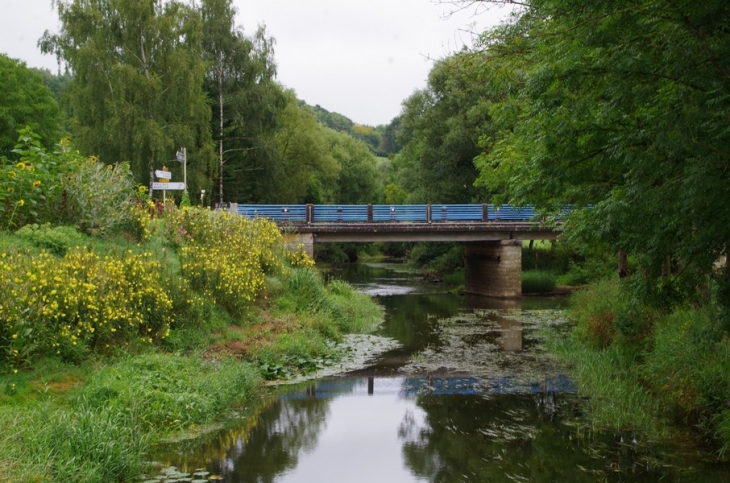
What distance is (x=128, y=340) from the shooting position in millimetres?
10844

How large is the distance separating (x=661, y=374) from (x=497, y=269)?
20684mm

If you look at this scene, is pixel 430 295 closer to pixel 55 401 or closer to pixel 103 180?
pixel 103 180

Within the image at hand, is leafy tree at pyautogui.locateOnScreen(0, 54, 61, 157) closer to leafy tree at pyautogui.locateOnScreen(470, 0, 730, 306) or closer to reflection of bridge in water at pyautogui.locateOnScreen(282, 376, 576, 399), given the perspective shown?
reflection of bridge in water at pyautogui.locateOnScreen(282, 376, 576, 399)

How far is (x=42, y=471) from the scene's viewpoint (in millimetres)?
6445

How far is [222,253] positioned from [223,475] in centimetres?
835

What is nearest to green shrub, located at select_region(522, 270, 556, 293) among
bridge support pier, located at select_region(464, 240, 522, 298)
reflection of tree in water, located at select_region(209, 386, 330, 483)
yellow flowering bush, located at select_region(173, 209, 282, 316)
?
bridge support pier, located at select_region(464, 240, 522, 298)

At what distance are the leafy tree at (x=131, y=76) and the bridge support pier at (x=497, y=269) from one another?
1449 centimetres

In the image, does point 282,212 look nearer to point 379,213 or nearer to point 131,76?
point 379,213

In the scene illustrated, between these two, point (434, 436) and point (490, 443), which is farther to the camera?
point (434, 436)

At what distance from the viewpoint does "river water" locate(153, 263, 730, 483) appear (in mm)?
8133

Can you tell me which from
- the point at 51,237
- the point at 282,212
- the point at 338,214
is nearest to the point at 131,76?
the point at 282,212

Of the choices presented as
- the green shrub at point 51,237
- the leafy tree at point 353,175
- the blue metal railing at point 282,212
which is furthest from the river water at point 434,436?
the leafy tree at point 353,175

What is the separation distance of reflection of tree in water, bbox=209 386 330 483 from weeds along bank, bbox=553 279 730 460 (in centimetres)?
410

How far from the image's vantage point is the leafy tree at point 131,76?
29531 millimetres
